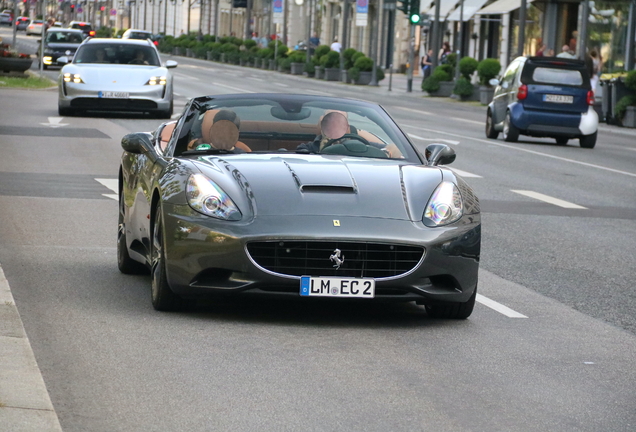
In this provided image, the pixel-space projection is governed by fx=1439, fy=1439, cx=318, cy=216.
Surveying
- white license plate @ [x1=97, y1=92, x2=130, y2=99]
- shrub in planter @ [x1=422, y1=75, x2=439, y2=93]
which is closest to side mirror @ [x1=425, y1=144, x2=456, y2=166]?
white license plate @ [x1=97, y1=92, x2=130, y2=99]

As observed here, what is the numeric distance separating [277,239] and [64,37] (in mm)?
51826

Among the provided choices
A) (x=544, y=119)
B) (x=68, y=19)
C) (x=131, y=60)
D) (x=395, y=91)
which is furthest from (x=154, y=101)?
(x=68, y=19)

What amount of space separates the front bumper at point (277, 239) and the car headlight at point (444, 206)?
0.17 ft

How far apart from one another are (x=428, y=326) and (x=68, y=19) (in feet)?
596

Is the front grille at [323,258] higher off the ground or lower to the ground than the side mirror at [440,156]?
lower

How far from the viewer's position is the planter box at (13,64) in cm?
4199

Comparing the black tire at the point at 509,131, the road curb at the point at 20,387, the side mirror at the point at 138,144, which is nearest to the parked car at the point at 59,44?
the black tire at the point at 509,131

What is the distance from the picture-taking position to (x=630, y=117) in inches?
1382

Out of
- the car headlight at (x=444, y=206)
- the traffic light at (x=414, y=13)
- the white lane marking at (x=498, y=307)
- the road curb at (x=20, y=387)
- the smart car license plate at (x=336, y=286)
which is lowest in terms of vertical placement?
the white lane marking at (x=498, y=307)

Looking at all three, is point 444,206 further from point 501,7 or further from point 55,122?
point 501,7

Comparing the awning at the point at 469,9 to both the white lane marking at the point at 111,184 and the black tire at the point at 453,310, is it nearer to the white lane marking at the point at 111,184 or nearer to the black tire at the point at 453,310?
the white lane marking at the point at 111,184

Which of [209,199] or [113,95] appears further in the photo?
[113,95]

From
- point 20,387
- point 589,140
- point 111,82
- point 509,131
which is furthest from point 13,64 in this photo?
point 20,387

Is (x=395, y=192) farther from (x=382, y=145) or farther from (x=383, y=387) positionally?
(x=383, y=387)
